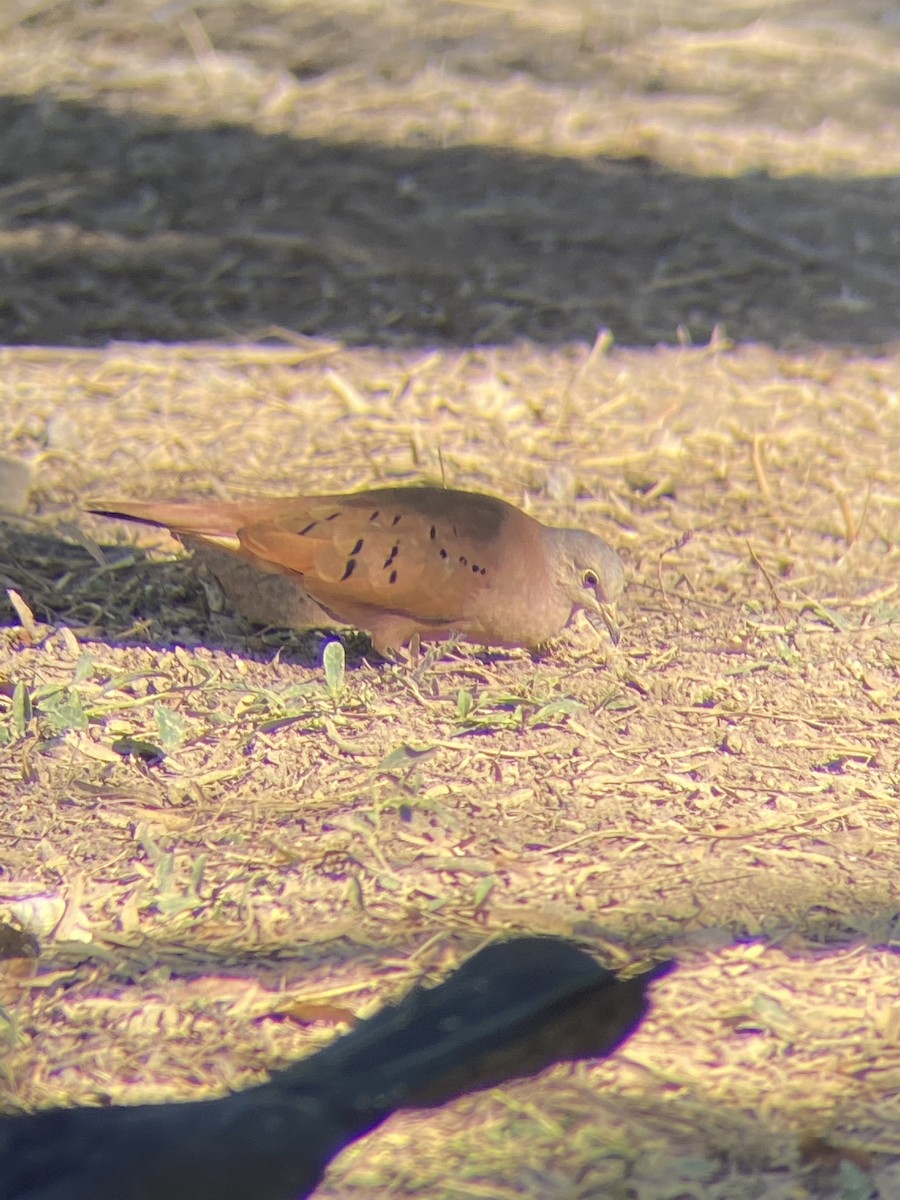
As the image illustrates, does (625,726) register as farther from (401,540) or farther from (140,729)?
(140,729)

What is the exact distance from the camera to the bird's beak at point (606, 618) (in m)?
3.42

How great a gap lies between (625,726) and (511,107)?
3.99 m

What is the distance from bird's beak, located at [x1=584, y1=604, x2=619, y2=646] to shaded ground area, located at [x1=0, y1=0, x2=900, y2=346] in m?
1.80

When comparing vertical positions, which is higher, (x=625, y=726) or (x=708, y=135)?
(x=708, y=135)

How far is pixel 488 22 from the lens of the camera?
6508mm

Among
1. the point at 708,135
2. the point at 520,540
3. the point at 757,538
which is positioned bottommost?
the point at 757,538

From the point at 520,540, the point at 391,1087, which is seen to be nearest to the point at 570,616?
the point at 520,540

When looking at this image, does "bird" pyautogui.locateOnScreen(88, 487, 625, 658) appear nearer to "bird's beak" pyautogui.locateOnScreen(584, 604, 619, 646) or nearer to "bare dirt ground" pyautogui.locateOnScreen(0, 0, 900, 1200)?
"bird's beak" pyautogui.locateOnScreen(584, 604, 619, 646)

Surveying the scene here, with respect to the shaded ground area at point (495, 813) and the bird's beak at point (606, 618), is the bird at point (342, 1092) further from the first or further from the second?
the bird's beak at point (606, 618)

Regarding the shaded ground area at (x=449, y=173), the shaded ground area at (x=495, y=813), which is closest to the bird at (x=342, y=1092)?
the shaded ground area at (x=495, y=813)

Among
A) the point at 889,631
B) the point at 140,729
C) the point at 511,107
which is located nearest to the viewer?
the point at 140,729

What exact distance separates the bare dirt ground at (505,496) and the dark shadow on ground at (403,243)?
21 millimetres

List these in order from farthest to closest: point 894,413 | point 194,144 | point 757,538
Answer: point 194,144 → point 894,413 → point 757,538

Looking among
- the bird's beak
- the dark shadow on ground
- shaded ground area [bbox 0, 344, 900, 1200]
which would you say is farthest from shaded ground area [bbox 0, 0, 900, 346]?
the bird's beak
